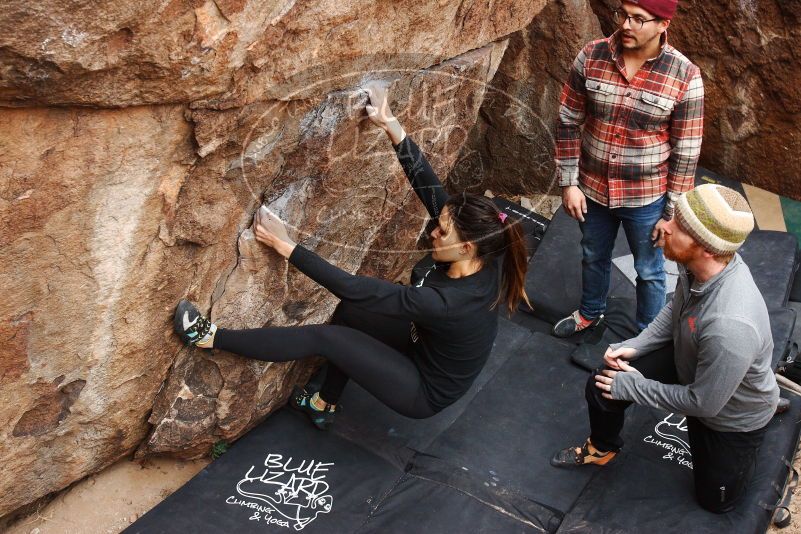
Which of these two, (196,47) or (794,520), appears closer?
(196,47)

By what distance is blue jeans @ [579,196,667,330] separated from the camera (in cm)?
347

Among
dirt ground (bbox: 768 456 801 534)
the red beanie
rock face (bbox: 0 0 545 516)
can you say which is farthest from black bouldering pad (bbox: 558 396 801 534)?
the red beanie

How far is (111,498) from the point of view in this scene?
3.23m

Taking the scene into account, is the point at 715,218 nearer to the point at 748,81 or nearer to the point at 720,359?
the point at 720,359

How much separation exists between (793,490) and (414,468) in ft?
4.82

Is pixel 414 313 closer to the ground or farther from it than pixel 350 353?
farther from it

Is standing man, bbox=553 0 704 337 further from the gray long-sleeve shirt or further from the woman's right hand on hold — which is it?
the woman's right hand on hold

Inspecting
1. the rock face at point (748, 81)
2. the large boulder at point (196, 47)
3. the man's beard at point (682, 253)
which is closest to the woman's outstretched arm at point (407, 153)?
the large boulder at point (196, 47)

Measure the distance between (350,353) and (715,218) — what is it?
1.34 metres

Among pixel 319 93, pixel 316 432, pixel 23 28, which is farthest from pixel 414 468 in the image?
pixel 23 28

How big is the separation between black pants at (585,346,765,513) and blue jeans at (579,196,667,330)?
24.5 inches

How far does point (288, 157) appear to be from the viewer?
2.97 m

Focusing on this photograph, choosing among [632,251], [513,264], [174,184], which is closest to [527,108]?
[632,251]

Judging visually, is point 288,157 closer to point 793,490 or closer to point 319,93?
point 319,93
